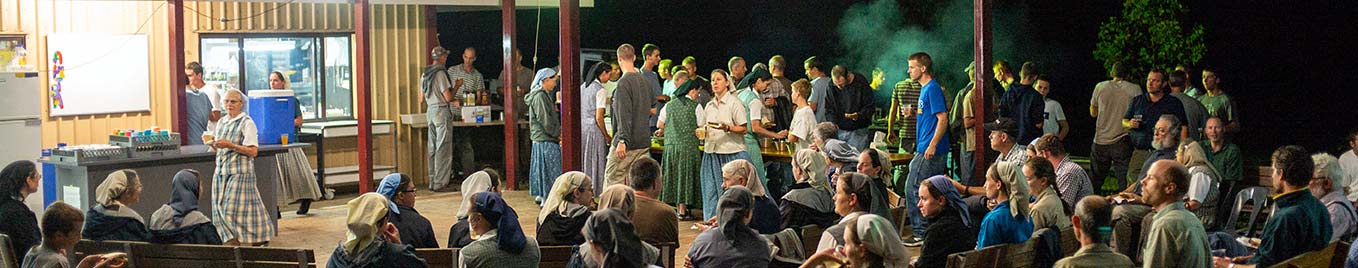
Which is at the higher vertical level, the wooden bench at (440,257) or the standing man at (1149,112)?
the standing man at (1149,112)

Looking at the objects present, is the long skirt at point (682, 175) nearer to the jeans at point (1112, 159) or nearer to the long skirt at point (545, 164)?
the long skirt at point (545, 164)

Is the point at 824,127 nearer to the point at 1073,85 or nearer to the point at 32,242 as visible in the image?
the point at 32,242

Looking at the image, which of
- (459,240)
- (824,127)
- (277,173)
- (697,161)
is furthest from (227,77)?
(459,240)

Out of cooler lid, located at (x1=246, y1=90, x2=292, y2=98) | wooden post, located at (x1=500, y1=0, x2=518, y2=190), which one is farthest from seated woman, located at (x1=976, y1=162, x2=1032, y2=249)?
wooden post, located at (x1=500, y1=0, x2=518, y2=190)

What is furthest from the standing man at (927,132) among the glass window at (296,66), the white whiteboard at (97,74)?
the white whiteboard at (97,74)

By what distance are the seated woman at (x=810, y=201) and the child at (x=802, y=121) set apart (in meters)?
2.01

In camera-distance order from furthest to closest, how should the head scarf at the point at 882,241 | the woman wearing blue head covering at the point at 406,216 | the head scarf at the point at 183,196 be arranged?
1. the head scarf at the point at 183,196
2. the woman wearing blue head covering at the point at 406,216
3. the head scarf at the point at 882,241

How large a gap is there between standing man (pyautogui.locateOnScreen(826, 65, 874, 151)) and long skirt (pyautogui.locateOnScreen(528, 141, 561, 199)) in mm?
2294

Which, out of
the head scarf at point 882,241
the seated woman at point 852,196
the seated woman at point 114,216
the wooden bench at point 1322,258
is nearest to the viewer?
the head scarf at point 882,241

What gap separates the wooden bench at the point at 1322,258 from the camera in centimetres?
634

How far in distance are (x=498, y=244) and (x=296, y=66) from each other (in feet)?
29.2

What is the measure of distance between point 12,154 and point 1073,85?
13727 millimetres

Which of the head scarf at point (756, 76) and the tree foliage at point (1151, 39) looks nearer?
the head scarf at point (756, 76)

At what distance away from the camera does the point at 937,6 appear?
21.9m
